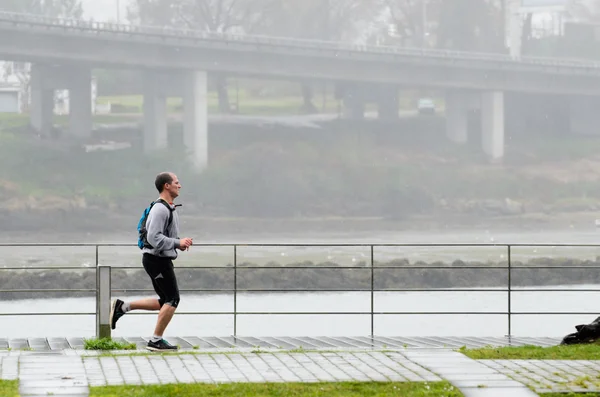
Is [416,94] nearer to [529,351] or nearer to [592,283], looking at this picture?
[592,283]

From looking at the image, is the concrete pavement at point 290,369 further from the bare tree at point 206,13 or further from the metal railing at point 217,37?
the bare tree at point 206,13

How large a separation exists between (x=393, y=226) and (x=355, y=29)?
102 ft

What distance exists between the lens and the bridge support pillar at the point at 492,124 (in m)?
86.2

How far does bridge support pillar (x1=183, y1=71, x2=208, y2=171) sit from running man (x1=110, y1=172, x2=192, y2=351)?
66670 mm

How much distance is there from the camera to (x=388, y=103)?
94.8 metres

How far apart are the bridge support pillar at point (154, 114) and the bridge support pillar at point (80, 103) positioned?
366 cm

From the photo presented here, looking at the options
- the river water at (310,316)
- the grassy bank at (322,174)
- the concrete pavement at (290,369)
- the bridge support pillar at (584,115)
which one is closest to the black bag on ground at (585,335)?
the concrete pavement at (290,369)

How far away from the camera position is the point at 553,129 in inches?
3846

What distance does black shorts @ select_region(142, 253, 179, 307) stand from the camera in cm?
1066

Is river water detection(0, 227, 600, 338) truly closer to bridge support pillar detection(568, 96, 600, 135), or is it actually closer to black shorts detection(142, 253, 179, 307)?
black shorts detection(142, 253, 179, 307)

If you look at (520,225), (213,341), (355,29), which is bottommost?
(520,225)

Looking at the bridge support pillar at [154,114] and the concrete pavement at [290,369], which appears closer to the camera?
the concrete pavement at [290,369]

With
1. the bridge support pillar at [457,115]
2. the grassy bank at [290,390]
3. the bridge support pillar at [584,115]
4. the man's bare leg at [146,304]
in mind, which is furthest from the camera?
the bridge support pillar at [584,115]

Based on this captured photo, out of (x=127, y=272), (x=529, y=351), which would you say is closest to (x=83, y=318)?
(x=127, y=272)
